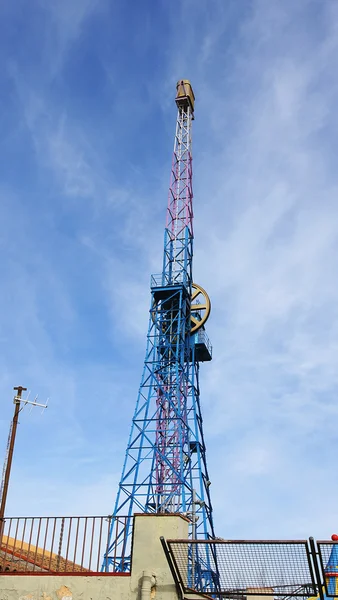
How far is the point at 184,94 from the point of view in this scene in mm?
50906

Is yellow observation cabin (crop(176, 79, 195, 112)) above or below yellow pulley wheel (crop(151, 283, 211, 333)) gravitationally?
above

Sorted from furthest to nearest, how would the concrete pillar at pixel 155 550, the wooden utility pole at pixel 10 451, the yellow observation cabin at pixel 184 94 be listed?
the yellow observation cabin at pixel 184 94, the wooden utility pole at pixel 10 451, the concrete pillar at pixel 155 550

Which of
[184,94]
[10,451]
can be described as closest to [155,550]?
[10,451]

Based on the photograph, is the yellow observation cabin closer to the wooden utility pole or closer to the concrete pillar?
the wooden utility pole

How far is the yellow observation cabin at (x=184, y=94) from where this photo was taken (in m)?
50.8

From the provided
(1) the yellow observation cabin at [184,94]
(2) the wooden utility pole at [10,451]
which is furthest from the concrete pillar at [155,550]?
(1) the yellow observation cabin at [184,94]

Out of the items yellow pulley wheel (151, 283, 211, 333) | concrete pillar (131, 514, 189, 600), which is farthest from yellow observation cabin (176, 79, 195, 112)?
concrete pillar (131, 514, 189, 600)

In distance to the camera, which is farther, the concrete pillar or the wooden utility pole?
the wooden utility pole

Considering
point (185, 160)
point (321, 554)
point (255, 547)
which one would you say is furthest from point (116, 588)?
point (185, 160)

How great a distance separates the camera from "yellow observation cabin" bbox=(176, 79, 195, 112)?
167ft

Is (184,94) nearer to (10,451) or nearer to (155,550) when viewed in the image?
(10,451)

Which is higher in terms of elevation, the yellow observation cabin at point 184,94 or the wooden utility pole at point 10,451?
the yellow observation cabin at point 184,94

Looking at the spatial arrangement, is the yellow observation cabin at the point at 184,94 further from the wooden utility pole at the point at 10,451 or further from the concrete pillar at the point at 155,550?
the concrete pillar at the point at 155,550

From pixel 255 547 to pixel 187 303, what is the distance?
32378 millimetres
